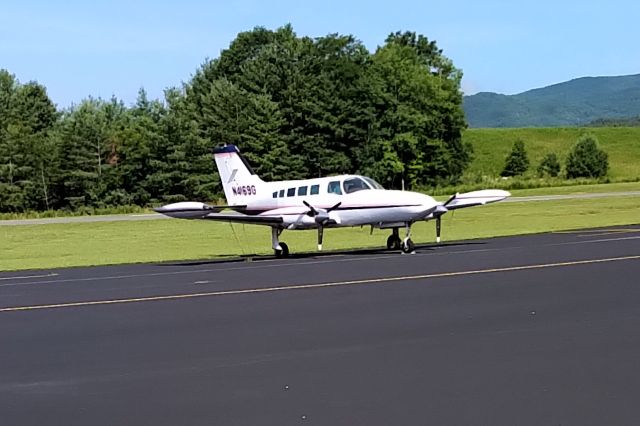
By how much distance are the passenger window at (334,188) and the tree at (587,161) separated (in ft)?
241

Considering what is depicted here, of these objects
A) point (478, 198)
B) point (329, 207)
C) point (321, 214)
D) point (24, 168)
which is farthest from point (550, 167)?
point (321, 214)

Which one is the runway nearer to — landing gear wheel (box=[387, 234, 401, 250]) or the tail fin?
landing gear wheel (box=[387, 234, 401, 250])

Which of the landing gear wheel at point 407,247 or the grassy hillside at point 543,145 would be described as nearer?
the landing gear wheel at point 407,247

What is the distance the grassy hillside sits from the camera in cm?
11856


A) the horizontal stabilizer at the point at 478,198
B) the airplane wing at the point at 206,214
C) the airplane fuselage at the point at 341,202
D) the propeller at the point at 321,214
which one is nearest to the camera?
the airplane fuselage at the point at 341,202

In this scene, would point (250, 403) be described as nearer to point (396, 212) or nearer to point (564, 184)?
point (396, 212)

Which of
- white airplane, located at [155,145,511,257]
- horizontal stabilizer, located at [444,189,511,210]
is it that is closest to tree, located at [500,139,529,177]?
horizontal stabilizer, located at [444,189,511,210]

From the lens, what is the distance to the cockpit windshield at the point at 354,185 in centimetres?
2766

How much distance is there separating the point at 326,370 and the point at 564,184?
240ft

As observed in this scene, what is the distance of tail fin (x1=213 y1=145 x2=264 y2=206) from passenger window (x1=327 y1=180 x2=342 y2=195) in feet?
9.50

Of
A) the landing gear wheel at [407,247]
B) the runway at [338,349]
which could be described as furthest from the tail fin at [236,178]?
the runway at [338,349]

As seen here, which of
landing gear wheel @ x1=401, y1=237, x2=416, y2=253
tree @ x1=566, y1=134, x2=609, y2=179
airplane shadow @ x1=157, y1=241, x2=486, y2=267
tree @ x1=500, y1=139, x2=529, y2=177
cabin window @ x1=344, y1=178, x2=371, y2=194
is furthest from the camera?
tree @ x1=500, y1=139, x2=529, y2=177

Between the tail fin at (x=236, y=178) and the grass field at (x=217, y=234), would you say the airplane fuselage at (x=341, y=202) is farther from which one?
the grass field at (x=217, y=234)

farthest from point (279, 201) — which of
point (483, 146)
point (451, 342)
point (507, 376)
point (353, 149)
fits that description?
point (483, 146)
